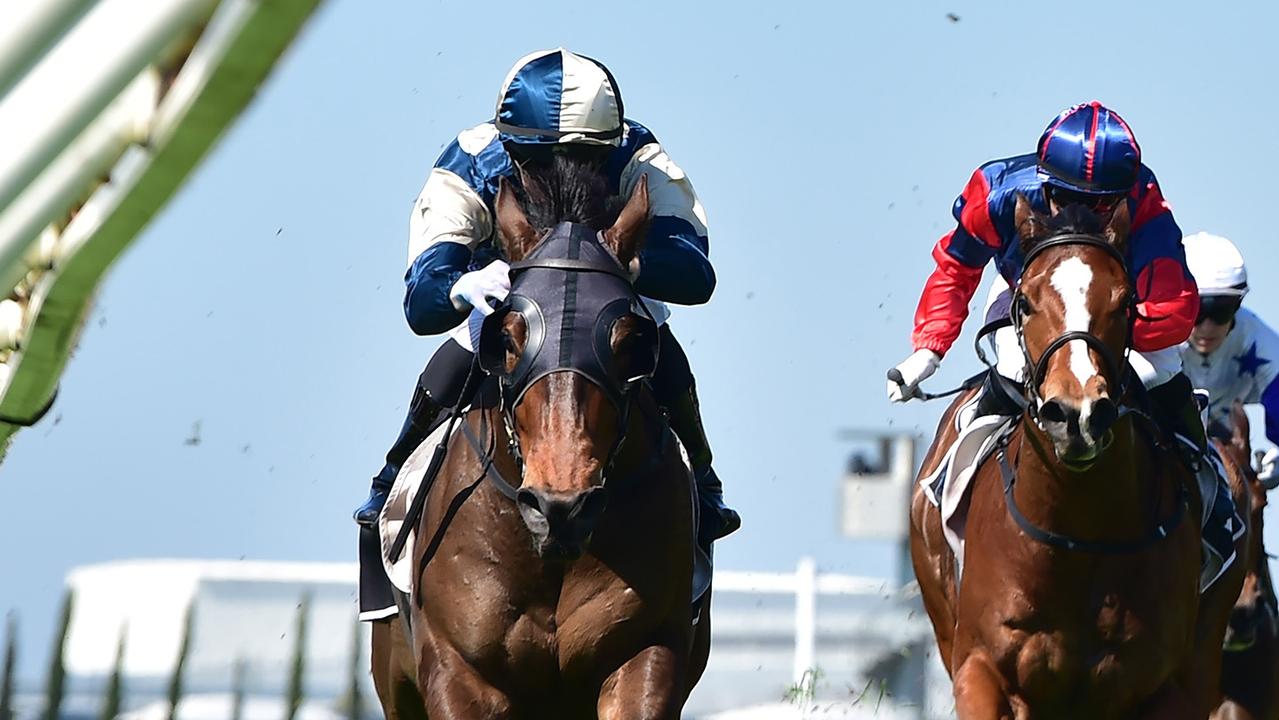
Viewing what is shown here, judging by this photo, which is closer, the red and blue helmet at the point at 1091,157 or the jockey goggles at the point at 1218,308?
the red and blue helmet at the point at 1091,157

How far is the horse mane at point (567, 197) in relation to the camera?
5.14 meters

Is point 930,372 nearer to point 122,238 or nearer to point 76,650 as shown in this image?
point 122,238

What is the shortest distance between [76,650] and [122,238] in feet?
31.4

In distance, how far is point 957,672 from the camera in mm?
6059

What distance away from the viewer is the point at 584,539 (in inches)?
183

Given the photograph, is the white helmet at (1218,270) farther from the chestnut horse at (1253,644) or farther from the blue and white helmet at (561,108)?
the blue and white helmet at (561,108)

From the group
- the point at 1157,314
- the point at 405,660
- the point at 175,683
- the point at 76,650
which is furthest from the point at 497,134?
the point at 76,650

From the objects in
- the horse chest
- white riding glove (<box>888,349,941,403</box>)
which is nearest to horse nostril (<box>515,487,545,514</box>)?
the horse chest

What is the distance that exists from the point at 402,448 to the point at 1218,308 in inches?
148

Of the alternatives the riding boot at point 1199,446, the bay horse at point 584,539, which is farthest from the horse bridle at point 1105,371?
the bay horse at point 584,539

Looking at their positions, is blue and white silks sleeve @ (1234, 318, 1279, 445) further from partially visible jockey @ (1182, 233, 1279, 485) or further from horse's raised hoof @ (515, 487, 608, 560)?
horse's raised hoof @ (515, 487, 608, 560)

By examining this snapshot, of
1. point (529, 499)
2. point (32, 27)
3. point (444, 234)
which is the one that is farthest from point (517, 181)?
point (32, 27)

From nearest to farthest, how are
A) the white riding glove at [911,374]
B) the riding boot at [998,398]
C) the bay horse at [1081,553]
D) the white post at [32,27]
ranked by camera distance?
the white post at [32,27], the bay horse at [1081,553], the riding boot at [998,398], the white riding glove at [911,374]

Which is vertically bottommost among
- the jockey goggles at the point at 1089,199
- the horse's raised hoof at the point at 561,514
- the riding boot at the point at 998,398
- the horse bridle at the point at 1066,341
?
the horse's raised hoof at the point at 561,514
